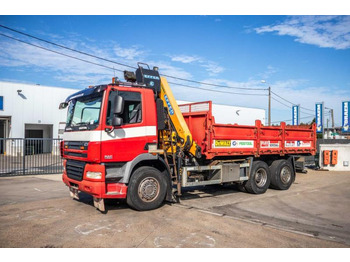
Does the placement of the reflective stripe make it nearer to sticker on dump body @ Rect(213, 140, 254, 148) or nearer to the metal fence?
sticker on dump body @ Rect(213, 140, 254, 148)

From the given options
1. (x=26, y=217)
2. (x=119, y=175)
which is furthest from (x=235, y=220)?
(x=26, y=217)

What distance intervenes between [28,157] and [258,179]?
32.5 ft

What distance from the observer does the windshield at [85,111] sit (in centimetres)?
654

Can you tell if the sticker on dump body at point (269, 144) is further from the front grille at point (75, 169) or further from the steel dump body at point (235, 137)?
the front grille at point (75, 169)

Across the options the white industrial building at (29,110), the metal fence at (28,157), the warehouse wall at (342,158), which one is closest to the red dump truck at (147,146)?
the metal fence at (28,157)

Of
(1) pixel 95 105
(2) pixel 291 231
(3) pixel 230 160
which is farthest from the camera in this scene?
(3) pixel 230 160

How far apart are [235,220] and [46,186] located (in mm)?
7074

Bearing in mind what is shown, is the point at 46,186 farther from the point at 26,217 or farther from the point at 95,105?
the point at 95,105

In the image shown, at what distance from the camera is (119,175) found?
6.50 meters

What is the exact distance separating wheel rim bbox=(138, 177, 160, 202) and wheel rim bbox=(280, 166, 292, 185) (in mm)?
4905

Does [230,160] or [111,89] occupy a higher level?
[111,89]

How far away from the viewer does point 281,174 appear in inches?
390

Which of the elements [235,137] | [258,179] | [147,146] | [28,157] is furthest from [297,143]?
[28,157]

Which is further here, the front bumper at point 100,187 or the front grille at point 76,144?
the front grille at point 76,144
